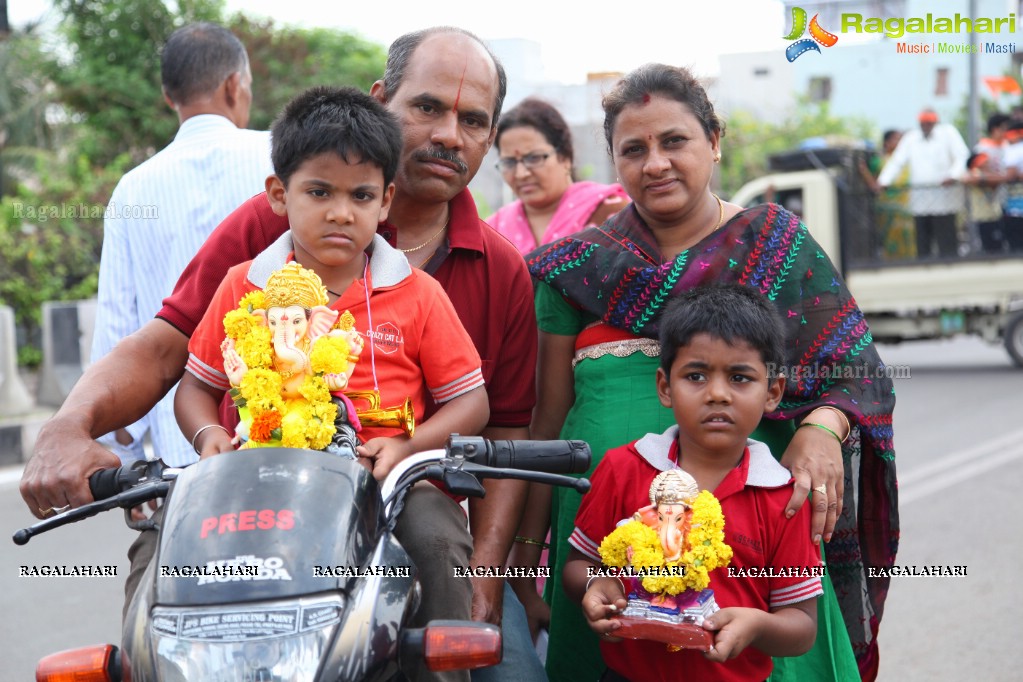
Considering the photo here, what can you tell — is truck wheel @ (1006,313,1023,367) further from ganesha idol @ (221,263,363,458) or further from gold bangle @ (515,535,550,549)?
ganesha idol @ (221,263,363,458)

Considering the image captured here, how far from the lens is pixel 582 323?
3213 mm

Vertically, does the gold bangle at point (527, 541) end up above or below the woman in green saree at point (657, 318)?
below

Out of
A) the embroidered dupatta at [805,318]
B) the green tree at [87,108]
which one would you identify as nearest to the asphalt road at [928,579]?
the embroidered dupatta at [805,318]

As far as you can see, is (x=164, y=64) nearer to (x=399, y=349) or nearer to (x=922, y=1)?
(x=399, y=349)

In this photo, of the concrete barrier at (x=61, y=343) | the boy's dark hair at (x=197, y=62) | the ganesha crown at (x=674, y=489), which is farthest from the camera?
the concrete barrier at (x=61, y=343)

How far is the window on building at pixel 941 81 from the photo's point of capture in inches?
1831

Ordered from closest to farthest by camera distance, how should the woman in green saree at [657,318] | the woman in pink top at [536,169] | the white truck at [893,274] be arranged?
the woman in green saree at [657,318]
the woman in pink top at [536,169]
the white truck at [893,274]

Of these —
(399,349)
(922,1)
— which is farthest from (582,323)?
(922,1)

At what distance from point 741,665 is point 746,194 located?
1319cm

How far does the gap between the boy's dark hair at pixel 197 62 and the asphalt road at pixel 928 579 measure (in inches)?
101

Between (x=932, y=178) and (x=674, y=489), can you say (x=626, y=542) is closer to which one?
(x=674, y=489)

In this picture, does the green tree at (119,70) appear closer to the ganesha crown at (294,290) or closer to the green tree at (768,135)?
the green tree at (768,135)

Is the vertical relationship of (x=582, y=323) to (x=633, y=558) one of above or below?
above

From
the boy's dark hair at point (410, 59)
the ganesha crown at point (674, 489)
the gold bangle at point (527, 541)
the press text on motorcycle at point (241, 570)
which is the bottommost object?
the gold bangle at point (527, 541)
